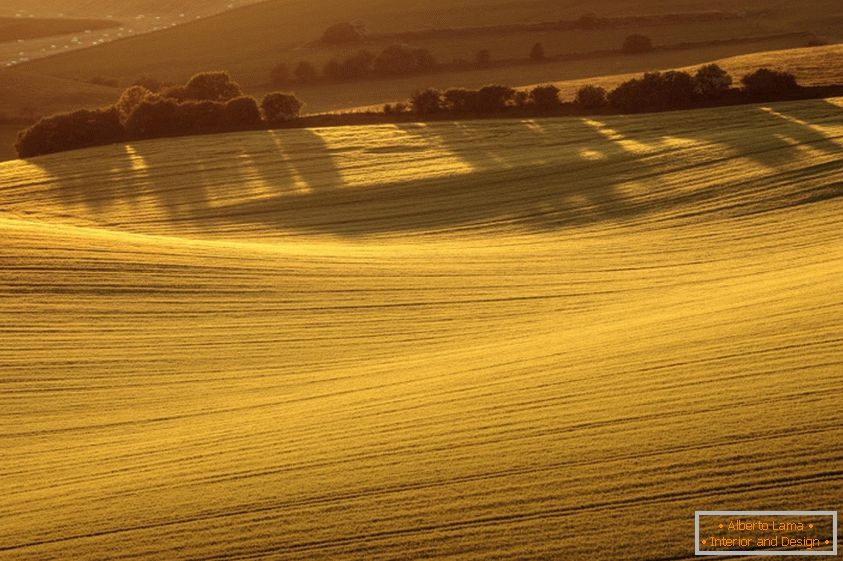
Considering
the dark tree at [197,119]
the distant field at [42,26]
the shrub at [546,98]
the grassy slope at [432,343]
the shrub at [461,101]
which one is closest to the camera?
the grassy slope at [432,343]

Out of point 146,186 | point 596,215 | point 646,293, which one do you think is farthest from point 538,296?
point 146,186

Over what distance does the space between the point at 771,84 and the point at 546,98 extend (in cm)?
969

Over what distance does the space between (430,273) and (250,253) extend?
5.82 metres

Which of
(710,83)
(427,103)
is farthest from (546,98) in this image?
(710,83)

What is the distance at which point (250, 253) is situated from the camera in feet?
103

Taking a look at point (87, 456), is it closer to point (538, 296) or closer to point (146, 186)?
point (538, 296)

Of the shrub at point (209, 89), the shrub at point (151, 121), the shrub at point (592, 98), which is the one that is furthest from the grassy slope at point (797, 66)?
the shrub at point (151, 121)

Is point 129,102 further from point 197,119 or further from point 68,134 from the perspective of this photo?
point 197,119

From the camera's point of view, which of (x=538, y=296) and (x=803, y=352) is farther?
(x=538, y=296)

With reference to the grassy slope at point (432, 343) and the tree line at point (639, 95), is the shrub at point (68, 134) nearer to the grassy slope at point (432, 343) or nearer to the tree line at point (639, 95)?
the grassy slope at point (432, 343)

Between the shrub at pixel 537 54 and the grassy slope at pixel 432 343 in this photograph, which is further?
the shrub at pixel 537 54

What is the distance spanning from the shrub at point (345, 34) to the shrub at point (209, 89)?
3327 cm

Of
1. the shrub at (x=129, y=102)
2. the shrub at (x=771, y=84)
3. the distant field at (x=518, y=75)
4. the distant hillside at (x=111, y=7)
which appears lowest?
the shrub at (x=771, y=84)

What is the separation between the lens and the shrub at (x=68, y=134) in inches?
2030
